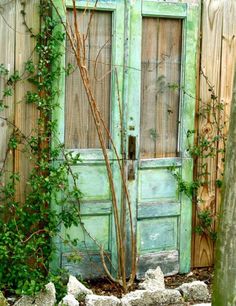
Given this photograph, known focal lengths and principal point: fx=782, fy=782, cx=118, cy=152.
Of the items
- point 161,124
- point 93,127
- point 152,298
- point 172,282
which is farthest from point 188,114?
point 152,298

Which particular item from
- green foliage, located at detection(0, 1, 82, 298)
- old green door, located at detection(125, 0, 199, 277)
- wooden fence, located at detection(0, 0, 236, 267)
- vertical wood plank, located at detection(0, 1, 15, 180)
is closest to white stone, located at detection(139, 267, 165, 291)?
old green door, located at detection(125, 0, 199, 277)

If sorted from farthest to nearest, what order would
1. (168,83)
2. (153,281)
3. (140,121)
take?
(168,83) → (140,121) → (153,281)

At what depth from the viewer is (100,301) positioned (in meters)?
5.79

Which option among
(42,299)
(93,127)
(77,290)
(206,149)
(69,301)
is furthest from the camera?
(206,149)

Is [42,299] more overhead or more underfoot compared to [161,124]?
more underfoot

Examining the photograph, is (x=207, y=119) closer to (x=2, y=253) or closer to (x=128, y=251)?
(x=128, y=251)

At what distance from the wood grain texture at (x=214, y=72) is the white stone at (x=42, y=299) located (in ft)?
5.79

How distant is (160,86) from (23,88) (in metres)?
1.25

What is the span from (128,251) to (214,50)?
1.95 meters

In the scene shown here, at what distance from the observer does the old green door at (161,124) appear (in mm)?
6598

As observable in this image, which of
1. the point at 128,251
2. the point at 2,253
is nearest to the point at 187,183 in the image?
the point at 128,251

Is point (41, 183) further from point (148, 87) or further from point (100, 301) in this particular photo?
point (148, 87)

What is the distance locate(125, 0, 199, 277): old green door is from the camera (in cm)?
660

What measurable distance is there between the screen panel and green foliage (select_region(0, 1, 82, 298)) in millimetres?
825
